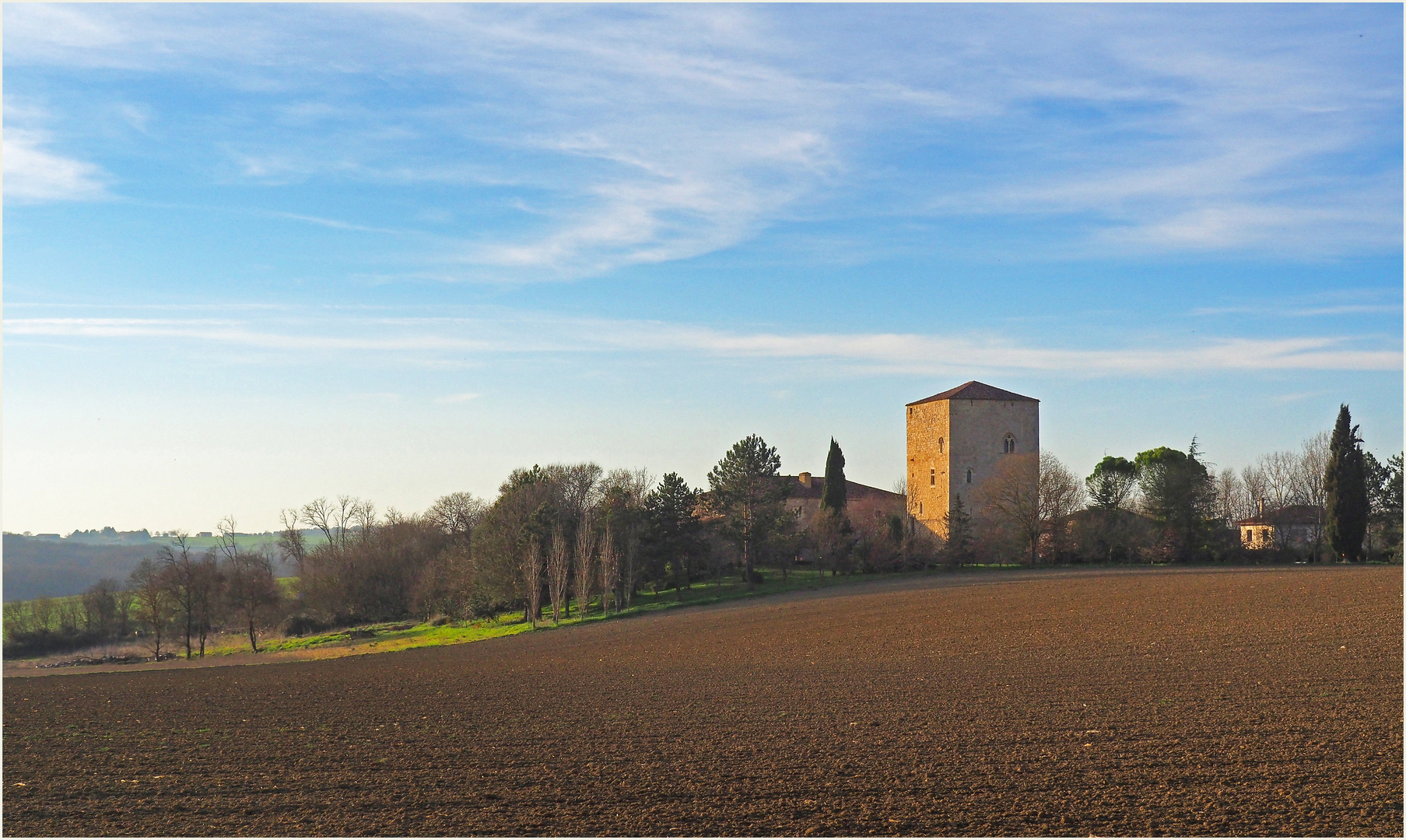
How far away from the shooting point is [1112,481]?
72312 mm

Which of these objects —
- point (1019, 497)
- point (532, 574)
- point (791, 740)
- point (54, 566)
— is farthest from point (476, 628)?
point (54, 566)

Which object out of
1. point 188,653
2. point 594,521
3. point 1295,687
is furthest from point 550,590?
point 1295,687

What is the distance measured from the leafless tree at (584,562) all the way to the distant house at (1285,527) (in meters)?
39.3

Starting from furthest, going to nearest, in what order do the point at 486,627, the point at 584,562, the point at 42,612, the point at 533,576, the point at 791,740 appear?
the point at 42,612, the point at 486,627, the point at 584,562, the point at 533,576, the point at 791,740

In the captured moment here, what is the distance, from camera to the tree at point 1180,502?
6512cm

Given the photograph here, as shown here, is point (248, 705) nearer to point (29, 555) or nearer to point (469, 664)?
point (469, 664)

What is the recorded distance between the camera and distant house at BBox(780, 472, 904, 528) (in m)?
79.8

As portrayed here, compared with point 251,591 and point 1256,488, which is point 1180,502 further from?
point 251,591

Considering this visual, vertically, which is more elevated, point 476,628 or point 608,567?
point 608,567

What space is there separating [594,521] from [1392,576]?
129 ft

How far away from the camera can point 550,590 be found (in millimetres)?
62219

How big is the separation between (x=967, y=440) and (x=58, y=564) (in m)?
76.5

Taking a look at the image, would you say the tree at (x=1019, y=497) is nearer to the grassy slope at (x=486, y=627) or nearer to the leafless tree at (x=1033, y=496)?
the leafless tree at (x=1033, y=496)

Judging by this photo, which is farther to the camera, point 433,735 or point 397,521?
point 397,521
